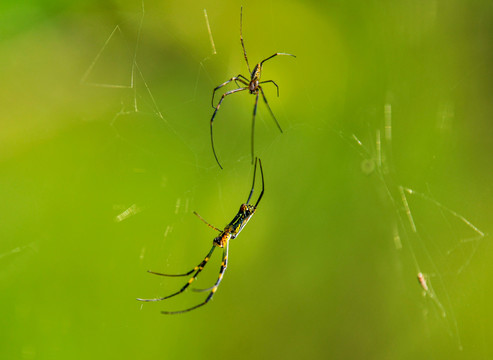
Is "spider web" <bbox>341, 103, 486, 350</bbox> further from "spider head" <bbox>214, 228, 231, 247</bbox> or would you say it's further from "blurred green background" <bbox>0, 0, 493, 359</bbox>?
"spider head" <bbox>214, 228, 231, 247</bbox>

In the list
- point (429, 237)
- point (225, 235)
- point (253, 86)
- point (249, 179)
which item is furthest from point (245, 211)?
point (429, 237)

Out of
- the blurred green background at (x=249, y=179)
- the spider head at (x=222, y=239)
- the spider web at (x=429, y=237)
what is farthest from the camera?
the spider web at (x=429, y=237)

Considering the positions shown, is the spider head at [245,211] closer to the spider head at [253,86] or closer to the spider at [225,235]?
the spider at [225,235]

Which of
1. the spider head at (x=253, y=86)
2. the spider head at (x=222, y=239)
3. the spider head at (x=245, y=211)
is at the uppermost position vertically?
the spider head at (x=253, y=86)

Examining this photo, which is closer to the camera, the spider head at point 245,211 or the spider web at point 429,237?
the spider head at point 245,211

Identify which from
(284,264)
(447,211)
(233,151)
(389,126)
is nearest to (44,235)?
(233,151)

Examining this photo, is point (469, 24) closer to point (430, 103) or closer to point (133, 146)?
point (430, 103)

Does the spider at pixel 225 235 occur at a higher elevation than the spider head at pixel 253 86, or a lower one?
lower

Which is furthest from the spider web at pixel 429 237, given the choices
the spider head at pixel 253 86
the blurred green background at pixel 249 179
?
the spider head at pixel 253 86

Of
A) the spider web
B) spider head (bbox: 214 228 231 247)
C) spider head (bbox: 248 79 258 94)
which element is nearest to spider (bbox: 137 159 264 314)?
spider head (bbox: 214 228 231 247)
